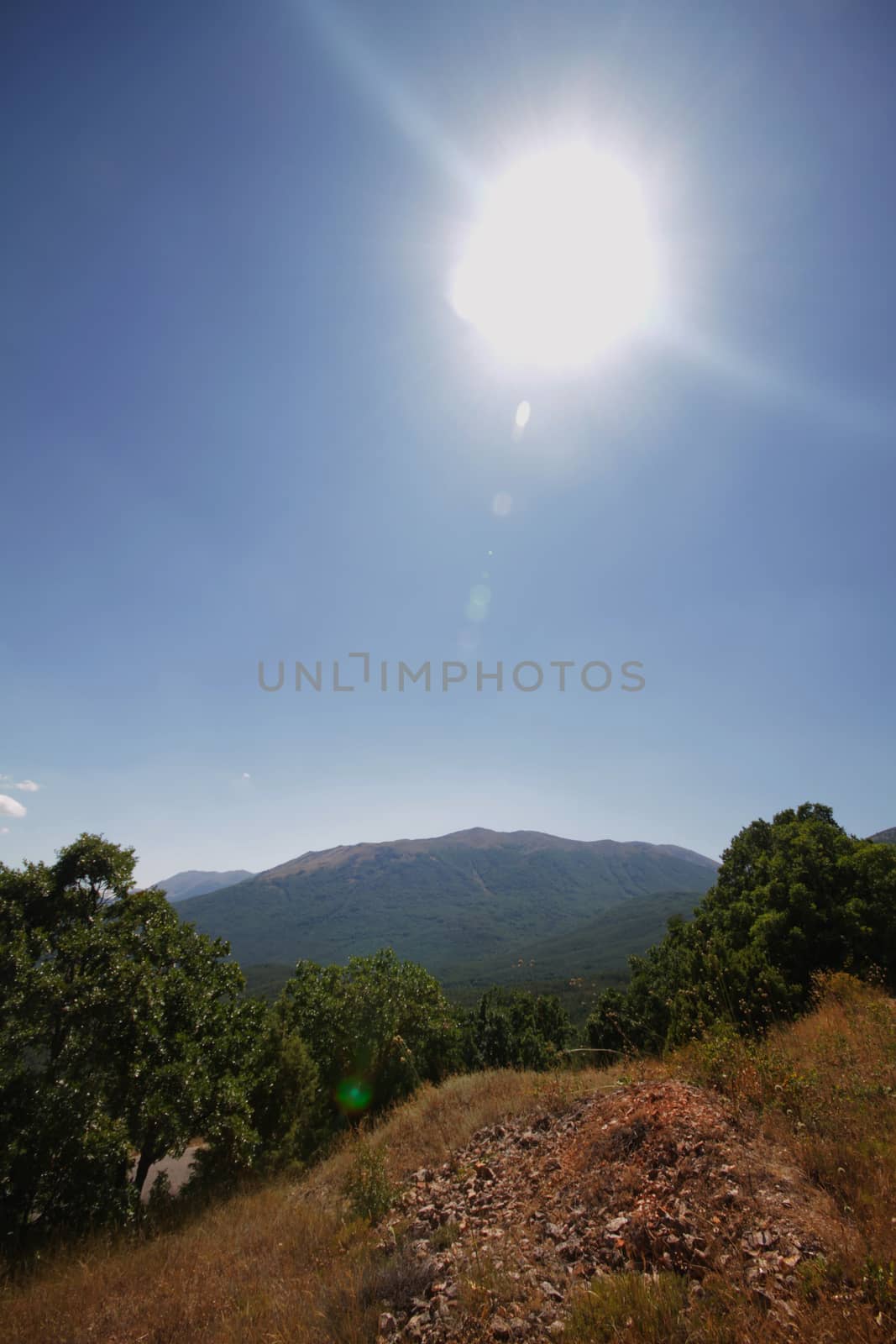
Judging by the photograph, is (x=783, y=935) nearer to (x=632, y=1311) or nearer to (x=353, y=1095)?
(x=353, y=1095)

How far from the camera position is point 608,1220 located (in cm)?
499

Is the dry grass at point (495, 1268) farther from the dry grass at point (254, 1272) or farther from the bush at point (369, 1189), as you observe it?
the bush at point (369, 1189)

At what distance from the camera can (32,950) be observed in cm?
1105

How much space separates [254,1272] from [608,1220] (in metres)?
4.63

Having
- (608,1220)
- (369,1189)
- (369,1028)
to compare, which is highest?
(608,1220)

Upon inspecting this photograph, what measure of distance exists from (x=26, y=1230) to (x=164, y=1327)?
22.3 feet

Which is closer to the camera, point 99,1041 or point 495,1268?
point 495,1268

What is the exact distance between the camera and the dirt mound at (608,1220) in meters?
4.14

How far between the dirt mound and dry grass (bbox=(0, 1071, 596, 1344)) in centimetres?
63

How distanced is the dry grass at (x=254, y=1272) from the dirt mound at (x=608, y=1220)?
0.63 meters

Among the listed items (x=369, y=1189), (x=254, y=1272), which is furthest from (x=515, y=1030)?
(x=254, y=1272)

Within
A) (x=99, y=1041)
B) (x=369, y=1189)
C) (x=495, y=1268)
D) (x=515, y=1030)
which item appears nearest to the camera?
(x=495, y=1268)

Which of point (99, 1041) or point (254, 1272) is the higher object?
point (99, 1041)

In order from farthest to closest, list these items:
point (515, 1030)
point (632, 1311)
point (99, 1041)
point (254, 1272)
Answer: point (515, 1030)
point (99, 1041)
point (254, 1272)
point (632, 1311)
